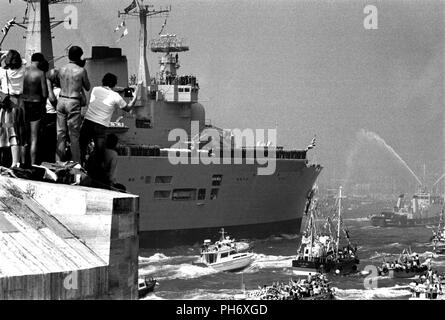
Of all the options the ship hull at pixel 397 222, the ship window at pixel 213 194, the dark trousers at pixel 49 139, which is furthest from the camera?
the ship hull at pixel 397 222

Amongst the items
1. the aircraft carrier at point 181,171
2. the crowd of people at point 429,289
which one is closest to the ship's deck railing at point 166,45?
the aircraft carrier at point 181,171

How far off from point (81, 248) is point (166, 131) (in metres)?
51.5

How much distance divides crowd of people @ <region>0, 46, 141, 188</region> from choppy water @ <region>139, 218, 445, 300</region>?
28.8 metres

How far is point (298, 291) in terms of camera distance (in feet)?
127

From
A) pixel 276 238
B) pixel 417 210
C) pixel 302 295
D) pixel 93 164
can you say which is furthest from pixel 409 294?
pixel 417 210

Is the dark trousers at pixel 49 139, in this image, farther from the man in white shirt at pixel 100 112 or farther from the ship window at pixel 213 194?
the ship window at pixel 213 194

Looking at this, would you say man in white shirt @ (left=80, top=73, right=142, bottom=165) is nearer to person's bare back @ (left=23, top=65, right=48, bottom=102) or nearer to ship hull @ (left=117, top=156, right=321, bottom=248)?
person's bare back @ (left=23, top=65, right=48, bottom=102)

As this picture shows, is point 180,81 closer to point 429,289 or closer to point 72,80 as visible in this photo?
point 429,289

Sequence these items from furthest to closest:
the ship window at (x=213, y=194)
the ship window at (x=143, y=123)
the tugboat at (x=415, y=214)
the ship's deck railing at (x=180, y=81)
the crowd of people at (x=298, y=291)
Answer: the tugboat at (x=415, y=214) → the ship's deck railing at (x=180, y=81) → the ship window at (x=143, y=123) → the ship window at (x=213, y=194) → the crowd of people at (x=298, y=291)

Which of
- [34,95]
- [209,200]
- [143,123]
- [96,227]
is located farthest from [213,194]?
[96,227]

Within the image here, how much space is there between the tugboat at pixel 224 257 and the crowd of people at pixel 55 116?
134ft

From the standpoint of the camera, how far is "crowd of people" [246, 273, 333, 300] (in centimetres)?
3697

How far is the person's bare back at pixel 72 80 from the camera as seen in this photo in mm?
9242

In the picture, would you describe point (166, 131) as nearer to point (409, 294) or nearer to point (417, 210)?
point (409, 294)
